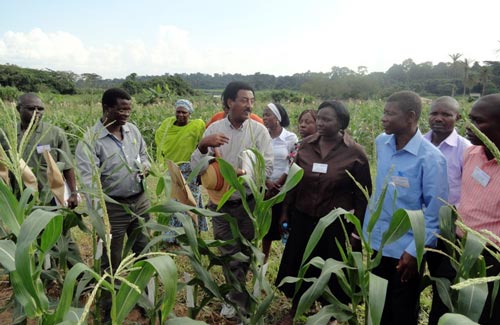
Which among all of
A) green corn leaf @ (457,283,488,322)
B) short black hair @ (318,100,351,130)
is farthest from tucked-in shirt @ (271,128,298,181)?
green corn leaf @ (457,283,488,322)

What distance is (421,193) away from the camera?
84.4 inches

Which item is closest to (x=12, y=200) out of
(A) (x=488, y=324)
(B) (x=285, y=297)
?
(A) (x=488, y=324)

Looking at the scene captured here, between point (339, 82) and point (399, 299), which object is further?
point (339, 82)

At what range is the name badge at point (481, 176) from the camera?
1.84 m

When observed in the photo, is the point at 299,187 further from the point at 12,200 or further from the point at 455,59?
the point at 455,59

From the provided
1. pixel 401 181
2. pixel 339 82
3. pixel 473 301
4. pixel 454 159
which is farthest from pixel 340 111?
pixel 339 82

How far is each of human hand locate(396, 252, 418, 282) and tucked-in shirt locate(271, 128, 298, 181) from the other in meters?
1.57

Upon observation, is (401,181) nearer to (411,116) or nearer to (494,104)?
(411,116)

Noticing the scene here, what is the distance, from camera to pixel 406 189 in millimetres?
2162

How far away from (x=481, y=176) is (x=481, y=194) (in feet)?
0.28

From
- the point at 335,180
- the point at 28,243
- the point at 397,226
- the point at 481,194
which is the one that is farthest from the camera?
Result: the point at 335,180

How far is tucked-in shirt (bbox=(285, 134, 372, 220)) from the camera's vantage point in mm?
2502

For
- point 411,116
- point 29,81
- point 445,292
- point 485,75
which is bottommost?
point 445,292

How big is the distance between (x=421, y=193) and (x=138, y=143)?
6.50ft
